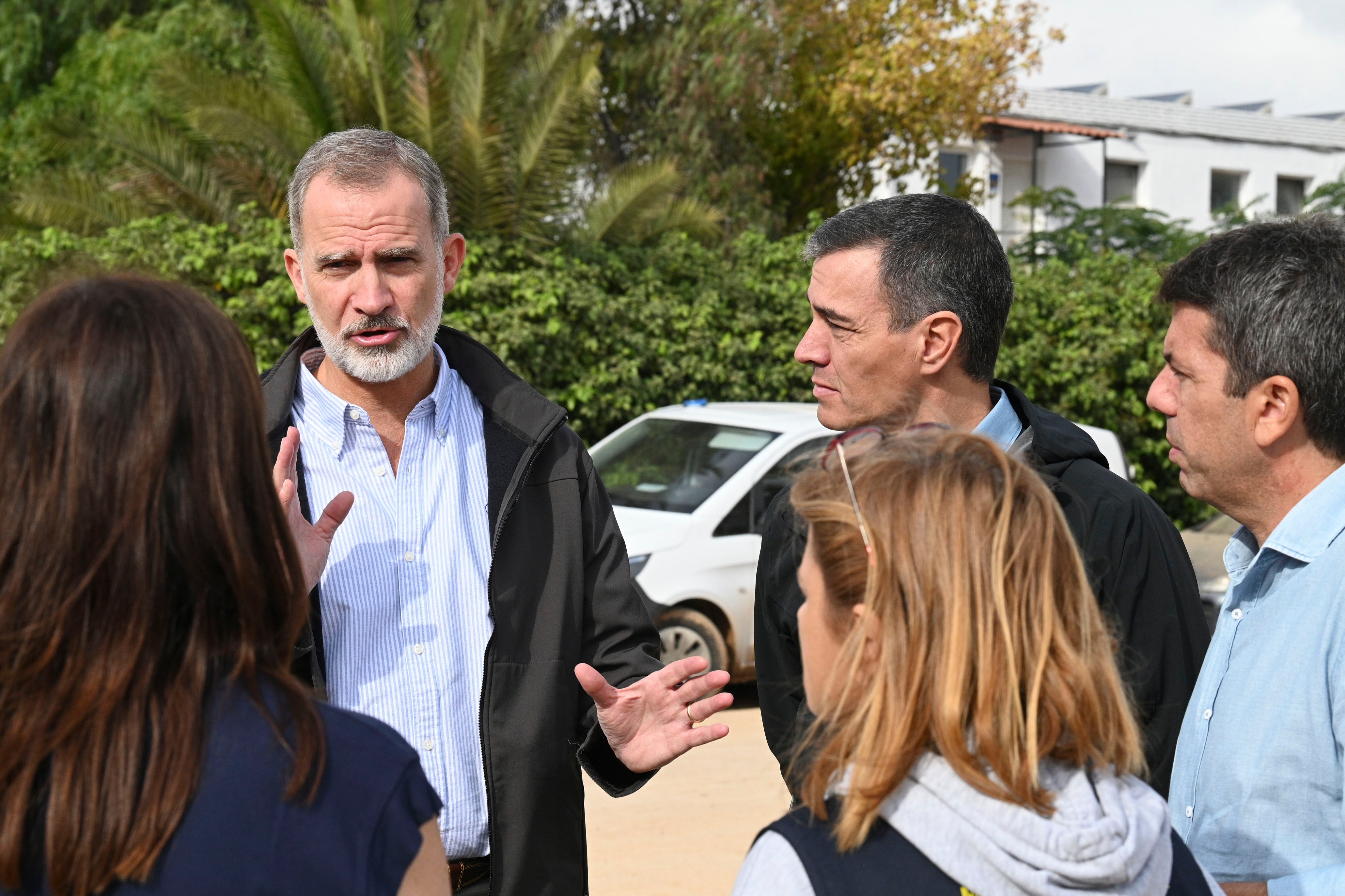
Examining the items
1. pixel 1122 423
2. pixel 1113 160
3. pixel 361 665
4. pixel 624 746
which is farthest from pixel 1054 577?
pixel 1113 160

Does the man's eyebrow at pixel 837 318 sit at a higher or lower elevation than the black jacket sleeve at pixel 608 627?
higher

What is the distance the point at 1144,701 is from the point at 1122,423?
1210cm

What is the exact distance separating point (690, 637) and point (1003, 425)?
5151 millimetres

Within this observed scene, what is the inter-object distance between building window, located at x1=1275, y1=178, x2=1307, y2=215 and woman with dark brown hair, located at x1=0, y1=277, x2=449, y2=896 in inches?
1232

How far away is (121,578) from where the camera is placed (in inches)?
54.4

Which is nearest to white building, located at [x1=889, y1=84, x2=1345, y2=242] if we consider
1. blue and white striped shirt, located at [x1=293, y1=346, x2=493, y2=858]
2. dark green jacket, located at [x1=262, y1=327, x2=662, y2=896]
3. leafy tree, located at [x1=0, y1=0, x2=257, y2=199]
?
leafy tree, located at [x1=0, y1=0, x2=257, y2=199]

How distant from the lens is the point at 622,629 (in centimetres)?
299

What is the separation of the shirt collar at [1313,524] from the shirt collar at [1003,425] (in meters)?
0.68

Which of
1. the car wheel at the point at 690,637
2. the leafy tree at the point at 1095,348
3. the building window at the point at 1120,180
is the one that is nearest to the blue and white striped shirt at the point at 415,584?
the car wheel at the point at 690,637

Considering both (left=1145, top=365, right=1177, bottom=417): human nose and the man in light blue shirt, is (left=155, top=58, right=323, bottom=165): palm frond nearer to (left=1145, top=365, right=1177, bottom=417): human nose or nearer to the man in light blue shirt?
(left=1145, top=365, right=1177, bottom=417): human nose

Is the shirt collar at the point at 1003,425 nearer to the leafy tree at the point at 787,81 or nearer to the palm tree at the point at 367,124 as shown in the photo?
the palm tree at the point at 367,124

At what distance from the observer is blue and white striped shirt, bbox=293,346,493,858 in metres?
2.68

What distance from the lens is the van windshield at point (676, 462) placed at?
824 cm

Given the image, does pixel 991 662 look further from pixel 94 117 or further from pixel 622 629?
pixel 94 117
